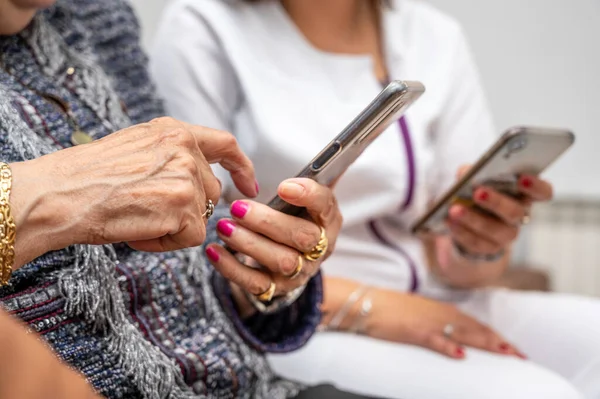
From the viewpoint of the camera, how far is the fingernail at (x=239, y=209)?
684 millimetres

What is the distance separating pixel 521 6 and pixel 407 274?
138cm

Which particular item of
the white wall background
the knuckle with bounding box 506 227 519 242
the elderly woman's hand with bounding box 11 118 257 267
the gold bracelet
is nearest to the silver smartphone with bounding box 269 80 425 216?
the elderly woman's hand with bounding box 11 118 257 267

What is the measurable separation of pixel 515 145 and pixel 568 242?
149 cm

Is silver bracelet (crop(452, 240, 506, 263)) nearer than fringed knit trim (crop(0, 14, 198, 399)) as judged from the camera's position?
No

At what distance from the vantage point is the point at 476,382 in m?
0.88

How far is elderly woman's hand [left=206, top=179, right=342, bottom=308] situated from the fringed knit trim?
4.2 inches

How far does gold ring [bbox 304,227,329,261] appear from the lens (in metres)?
0.73

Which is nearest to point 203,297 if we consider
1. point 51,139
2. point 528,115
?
point 51,139

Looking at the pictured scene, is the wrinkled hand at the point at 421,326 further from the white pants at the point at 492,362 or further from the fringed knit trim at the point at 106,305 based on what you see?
the fringed knit trim at the point at 106,305

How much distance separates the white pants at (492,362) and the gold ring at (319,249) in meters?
0.25

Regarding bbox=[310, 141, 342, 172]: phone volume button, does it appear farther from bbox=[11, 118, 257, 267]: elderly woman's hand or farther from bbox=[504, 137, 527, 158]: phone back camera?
bbox=[504, 137, 527, 158]: phone back camera

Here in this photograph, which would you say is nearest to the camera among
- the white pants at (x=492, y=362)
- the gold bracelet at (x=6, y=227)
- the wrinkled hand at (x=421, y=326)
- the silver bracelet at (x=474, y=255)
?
the gold bracelet at (x=6, y=227)

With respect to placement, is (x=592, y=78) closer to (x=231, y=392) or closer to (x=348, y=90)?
(x=348, y=90)

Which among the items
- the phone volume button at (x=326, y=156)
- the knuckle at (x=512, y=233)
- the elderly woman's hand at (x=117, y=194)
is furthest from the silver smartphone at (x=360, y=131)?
the knuckle at (x=512, y=233)
